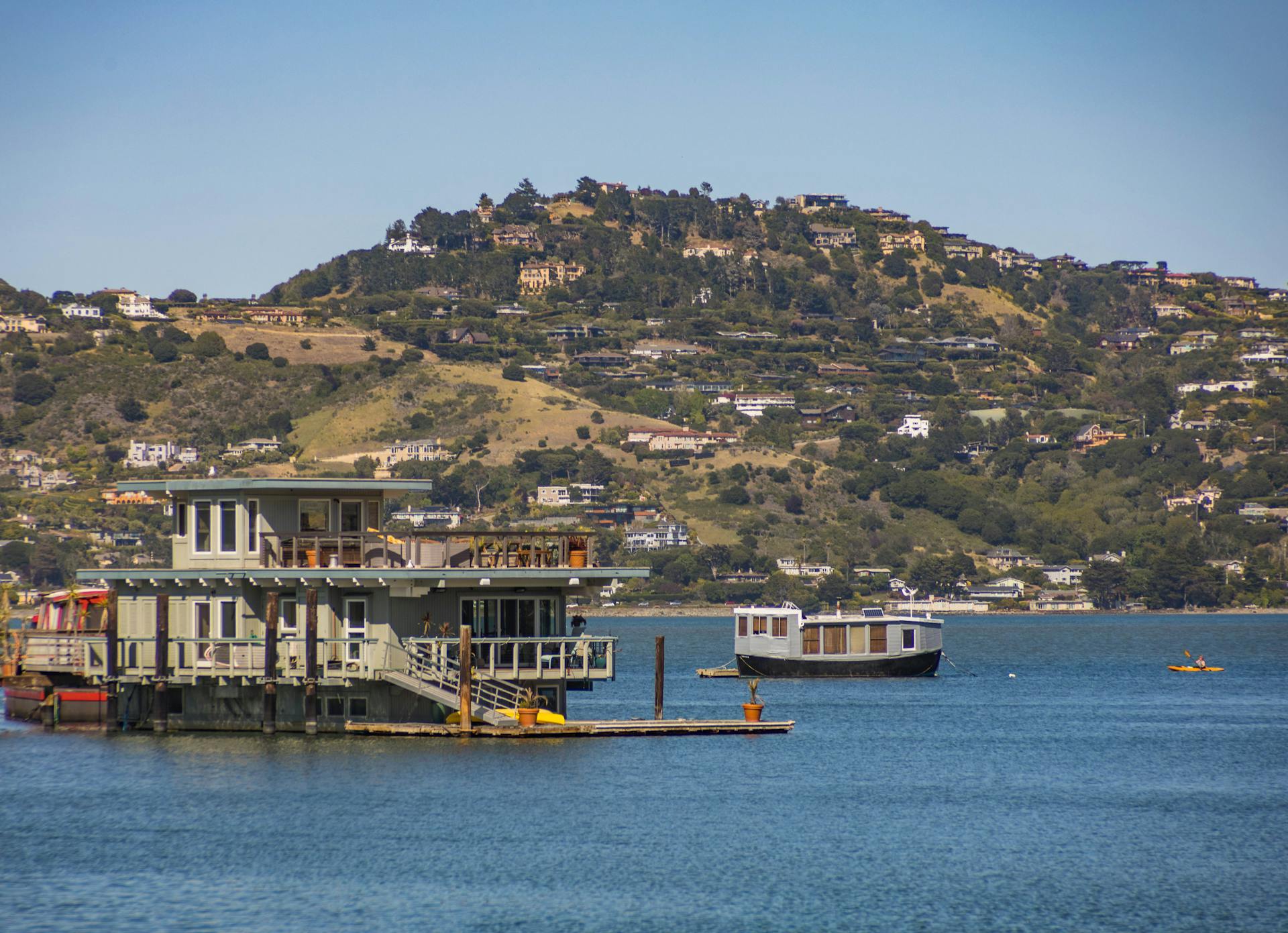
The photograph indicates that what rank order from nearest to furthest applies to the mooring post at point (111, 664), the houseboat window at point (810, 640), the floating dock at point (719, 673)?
1. the mooring post at point (111, 664)
2. the houseboat window at point (810, 640)
3. the floating dock at point (719, 673)

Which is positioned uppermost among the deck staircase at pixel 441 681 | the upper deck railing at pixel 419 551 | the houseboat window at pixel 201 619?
the upper deck railing at pixel 419 551

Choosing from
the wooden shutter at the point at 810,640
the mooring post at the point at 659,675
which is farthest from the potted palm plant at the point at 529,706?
the wooden shutter at the point at 810,640

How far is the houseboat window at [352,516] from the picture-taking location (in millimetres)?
59812

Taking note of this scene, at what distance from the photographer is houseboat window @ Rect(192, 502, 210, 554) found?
5959cm

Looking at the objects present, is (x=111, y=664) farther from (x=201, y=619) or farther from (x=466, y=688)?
(x=466, y=688)

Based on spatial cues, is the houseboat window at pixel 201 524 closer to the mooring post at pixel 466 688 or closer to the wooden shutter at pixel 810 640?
the mooring post at pixel 466 688

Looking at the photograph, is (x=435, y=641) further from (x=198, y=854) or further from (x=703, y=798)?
(x=198, y=854)

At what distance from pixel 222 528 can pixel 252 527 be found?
113 cm

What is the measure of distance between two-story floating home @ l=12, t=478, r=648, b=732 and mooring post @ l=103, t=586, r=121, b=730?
6 cm

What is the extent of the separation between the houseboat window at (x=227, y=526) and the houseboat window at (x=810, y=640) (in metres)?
55.9

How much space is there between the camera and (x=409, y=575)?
5638 centimetres

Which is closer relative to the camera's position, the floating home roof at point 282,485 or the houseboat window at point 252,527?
the floating home roof at point 282,485

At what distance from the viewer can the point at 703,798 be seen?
52375 millimetres

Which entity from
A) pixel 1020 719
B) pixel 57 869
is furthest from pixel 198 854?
pixel 1020 719
